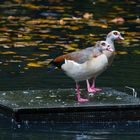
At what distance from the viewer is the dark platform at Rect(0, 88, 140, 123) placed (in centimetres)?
1136

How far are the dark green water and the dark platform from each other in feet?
0.88

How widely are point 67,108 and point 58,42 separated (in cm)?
631

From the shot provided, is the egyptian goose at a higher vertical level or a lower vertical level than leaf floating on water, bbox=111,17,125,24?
lower

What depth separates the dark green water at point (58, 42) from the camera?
11242 mm

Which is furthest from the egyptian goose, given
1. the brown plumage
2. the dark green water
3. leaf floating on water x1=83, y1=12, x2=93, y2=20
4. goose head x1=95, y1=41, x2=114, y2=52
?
leaf floating on water x1=83, y1=12, x2=93, y2=20

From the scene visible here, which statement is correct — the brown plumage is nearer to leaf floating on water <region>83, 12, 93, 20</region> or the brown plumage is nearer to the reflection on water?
the reflection on water

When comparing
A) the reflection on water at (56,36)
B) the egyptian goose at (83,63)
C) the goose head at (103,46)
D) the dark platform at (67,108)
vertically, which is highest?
the reflection on water at (56,36)

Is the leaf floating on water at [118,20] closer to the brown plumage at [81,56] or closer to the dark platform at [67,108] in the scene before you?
the dark platform at [67,108]

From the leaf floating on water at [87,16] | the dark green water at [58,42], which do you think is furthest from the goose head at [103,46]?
the leaf floating on water at [87,16]

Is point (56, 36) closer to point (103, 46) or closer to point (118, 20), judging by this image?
point (118, 20)

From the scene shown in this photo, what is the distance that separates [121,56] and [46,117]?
5126 millimetres

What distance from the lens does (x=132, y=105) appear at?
11680 millimetres

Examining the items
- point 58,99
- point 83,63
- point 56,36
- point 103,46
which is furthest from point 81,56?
point 56,36

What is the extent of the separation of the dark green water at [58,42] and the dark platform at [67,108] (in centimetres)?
27
